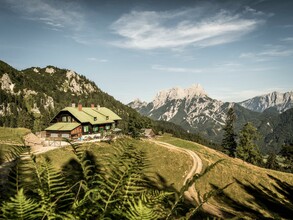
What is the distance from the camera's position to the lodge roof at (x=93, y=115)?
7312 cm

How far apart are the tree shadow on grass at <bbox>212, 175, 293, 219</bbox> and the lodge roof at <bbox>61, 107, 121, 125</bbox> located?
1834 inches

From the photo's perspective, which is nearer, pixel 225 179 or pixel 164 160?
pixel 225 179

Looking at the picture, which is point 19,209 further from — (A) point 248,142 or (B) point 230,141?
(B) point 230,141

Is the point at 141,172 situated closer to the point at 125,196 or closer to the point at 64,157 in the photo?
the point at 125,196

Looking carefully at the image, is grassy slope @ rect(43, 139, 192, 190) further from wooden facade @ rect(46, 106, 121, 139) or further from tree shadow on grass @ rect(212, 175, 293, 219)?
wooden facade @ rect(46, 106, 121, 139)

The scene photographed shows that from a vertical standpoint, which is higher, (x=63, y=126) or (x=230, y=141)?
(x=63, y=126)

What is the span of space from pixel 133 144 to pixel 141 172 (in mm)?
247

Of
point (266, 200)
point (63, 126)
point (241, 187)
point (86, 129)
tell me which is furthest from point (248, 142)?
point (63, 126)

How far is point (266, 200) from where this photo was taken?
131 feet

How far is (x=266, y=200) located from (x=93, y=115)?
53.8 m

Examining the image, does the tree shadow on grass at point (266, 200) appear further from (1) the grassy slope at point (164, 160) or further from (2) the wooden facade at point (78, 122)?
(2) the wooden facade at point (78, 122)

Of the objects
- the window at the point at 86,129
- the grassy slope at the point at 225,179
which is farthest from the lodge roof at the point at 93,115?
the grassy slope at the point at 225,179

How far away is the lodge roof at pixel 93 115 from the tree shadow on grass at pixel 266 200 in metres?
46.6

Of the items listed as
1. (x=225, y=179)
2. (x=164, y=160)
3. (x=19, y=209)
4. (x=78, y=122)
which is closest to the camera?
(x=19, y=209)
